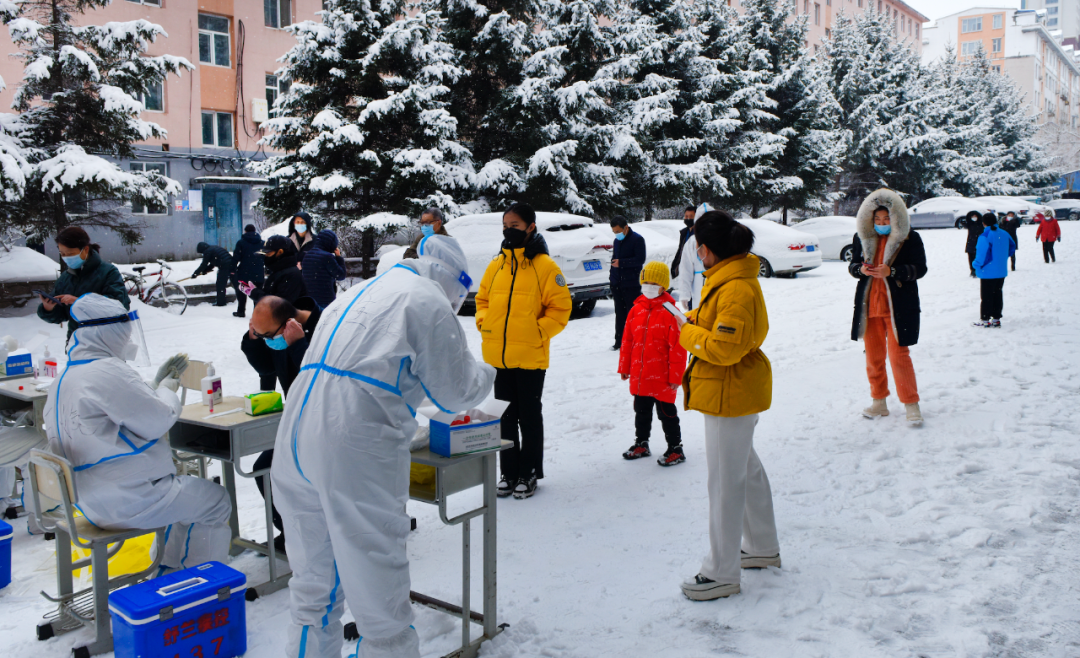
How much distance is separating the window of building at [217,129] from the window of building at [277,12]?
3290 mm

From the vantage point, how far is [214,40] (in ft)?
77.2

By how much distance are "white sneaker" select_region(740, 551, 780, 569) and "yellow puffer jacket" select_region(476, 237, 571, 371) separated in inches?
68.1

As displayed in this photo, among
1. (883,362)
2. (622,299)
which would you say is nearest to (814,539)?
(883,362)

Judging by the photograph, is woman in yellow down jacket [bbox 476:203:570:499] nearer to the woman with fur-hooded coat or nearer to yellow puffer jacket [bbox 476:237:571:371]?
yellow puffer jacket [bbox 476:237:571:371]

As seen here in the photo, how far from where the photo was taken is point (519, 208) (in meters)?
5.08

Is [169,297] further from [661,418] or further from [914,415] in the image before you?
[914,415]

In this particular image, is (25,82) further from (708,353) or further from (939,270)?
(939,270)

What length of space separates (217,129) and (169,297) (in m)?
11.5

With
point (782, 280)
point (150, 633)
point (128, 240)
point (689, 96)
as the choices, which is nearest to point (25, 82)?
point (128, 240)

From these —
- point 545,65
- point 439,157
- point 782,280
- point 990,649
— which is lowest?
point 990,649

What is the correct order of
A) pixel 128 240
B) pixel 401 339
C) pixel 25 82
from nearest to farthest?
pixel 401 339
pixel 25 82
pixel 128 240

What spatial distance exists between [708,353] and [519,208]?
1878 mm

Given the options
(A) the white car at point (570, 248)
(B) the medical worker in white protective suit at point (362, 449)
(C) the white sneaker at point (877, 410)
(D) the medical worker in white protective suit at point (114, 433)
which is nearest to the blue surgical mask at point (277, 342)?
(D) the medical worker in white protective suit at point (114, 433)

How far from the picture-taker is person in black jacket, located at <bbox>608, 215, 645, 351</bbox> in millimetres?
9930
